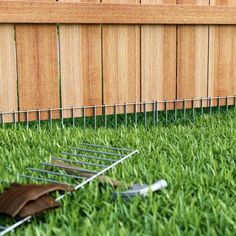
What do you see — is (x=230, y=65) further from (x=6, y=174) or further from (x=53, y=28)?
(x=6, y=174)

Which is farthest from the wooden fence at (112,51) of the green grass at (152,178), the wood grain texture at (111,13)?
the green grass at (152,178)

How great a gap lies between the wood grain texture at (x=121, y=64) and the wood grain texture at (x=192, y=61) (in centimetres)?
47

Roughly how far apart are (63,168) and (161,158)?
0.63 m

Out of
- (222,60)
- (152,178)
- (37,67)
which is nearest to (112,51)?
(37,67)

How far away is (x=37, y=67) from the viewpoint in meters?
4.60

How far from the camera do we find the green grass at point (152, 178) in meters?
2.27

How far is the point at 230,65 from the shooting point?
5.58 metres

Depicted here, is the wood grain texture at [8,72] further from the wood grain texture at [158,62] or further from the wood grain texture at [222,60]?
the wood grain texture at [222,60]

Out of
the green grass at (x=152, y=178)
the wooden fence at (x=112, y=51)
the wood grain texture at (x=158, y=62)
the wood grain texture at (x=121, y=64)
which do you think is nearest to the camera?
the green grass at (x=152, y=178)

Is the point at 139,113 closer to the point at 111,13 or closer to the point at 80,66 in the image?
the point at 80,66

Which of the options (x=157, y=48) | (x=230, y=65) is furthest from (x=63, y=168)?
(x=230, y=65)

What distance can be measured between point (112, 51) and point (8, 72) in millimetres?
920

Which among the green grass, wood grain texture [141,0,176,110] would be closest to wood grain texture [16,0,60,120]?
the green grass

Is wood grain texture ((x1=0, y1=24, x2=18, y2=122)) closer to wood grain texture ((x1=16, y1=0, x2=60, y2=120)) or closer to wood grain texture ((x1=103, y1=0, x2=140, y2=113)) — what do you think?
wood grain texture ((x1=16, y1=0, x2=60, y2=120))
